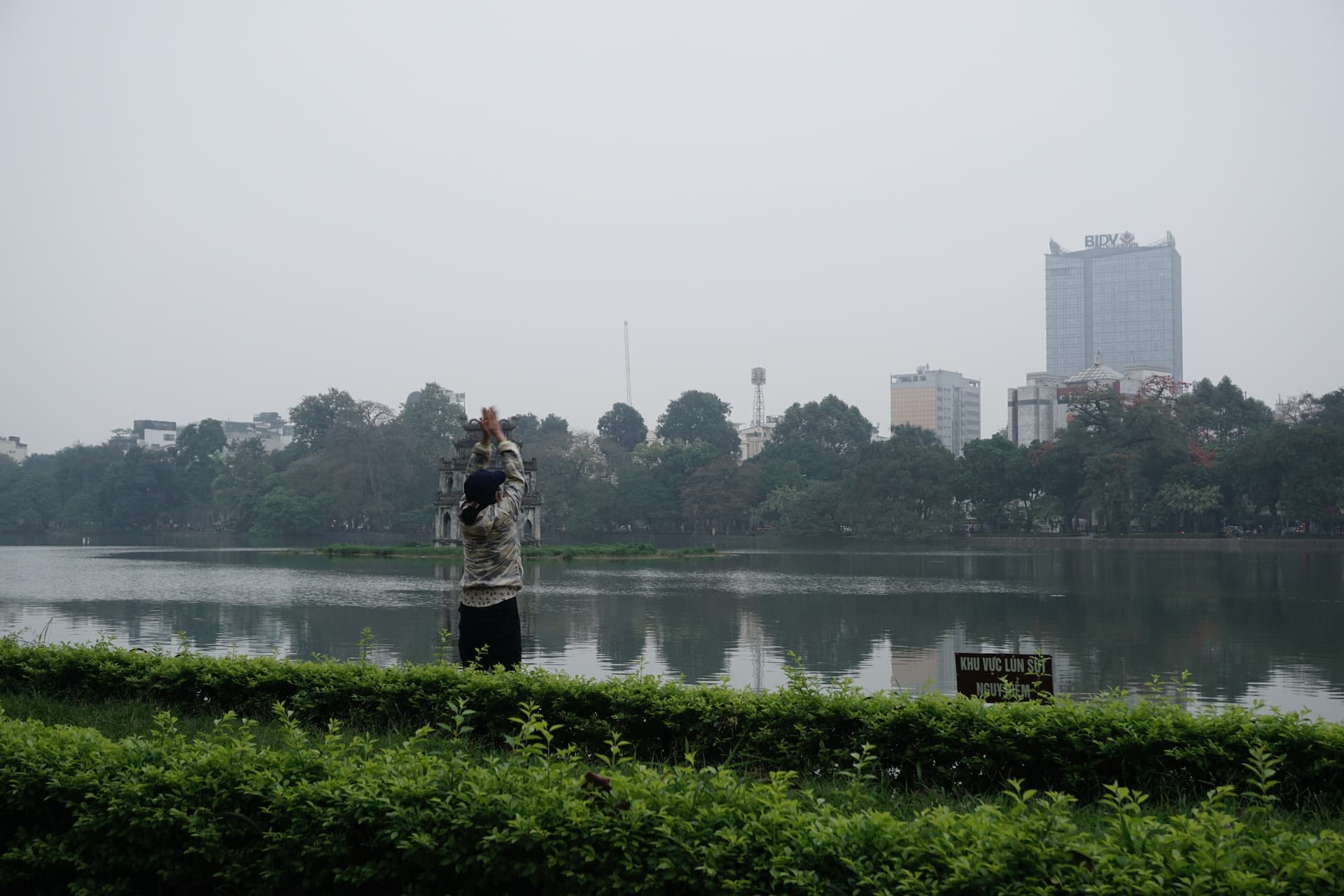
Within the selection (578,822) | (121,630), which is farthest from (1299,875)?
(121,630)

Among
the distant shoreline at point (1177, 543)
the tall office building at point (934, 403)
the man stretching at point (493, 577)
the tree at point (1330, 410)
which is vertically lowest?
the distant shoreline at point (1177, 543)

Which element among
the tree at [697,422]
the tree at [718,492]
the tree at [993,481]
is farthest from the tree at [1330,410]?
the tree at [697,422]

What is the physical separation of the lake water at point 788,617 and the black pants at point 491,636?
1.69 metres

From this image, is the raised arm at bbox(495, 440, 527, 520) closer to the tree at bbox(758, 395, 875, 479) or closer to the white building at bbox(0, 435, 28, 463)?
the tree at bbox(758, 395, 875, 479)

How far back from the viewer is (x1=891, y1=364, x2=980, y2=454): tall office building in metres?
135

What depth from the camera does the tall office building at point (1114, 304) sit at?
489 feet

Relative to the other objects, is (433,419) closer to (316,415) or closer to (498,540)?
(316,415)

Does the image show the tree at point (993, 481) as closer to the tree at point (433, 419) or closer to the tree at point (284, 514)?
the tree at point (433, 419)

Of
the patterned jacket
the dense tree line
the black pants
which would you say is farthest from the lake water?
the dense tree line

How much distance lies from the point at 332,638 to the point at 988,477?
47191 mm

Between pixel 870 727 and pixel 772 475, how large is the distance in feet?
199

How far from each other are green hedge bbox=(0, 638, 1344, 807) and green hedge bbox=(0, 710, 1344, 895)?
0.45 metres

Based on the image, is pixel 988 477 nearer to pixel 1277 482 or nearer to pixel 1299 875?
pixel 1277 482

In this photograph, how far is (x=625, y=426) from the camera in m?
87.1
